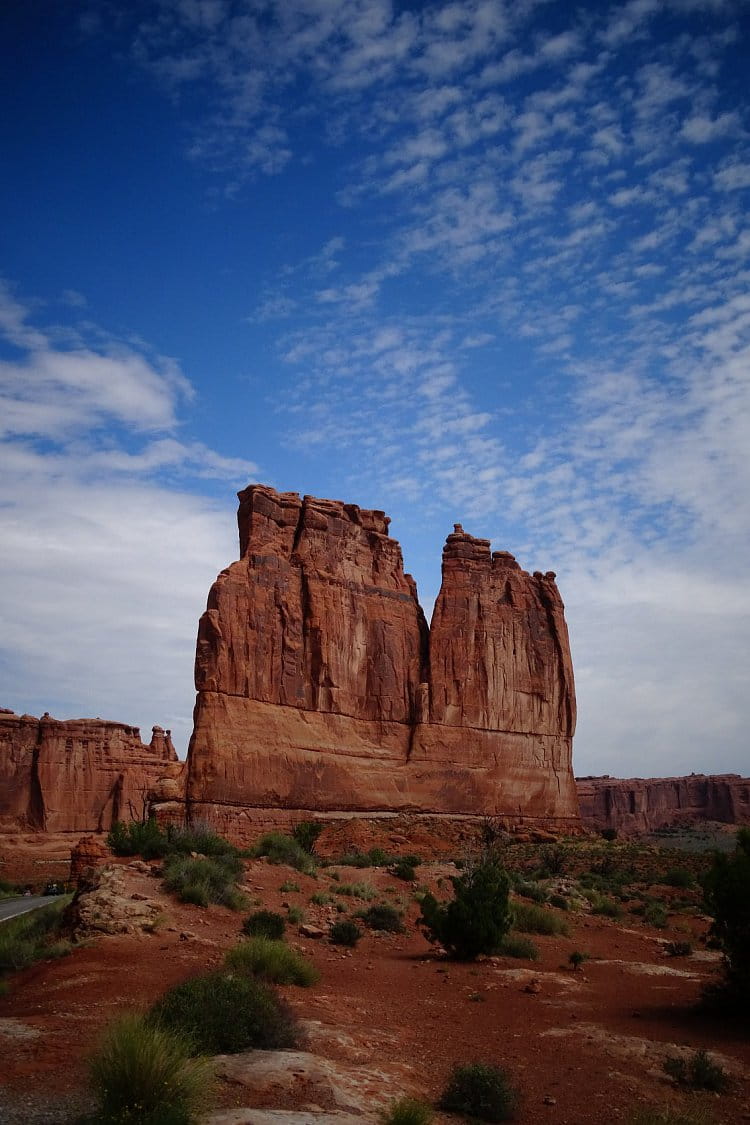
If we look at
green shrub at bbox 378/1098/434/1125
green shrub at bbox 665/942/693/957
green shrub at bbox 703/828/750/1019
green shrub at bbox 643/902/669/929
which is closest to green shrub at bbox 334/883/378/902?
green shrub at bbox 665/942/693/957

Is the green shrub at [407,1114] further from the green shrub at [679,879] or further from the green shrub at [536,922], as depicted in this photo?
the green shrub at [679,879]

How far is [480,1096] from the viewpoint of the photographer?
25.2 ft

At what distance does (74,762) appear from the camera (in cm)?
6712

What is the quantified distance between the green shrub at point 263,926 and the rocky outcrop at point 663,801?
9615cm

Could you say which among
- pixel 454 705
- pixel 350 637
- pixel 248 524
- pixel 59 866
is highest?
pixel 248 524

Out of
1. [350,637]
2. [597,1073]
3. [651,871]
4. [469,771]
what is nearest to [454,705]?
[469,771]

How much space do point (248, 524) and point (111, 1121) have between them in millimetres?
45926

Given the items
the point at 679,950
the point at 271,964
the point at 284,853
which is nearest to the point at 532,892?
the point at 679,950

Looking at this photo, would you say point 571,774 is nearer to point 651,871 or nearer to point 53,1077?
point 651,871

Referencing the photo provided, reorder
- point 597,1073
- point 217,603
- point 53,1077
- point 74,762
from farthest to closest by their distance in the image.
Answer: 1. point 74,762
2. point 217,603
3. point 597,1073
4. point 53,1077

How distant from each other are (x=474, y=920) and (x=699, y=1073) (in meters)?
7.36

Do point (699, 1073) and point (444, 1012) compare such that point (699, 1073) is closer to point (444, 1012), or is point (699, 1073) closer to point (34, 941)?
point (444, 1012)

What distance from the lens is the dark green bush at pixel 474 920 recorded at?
15.7 meters

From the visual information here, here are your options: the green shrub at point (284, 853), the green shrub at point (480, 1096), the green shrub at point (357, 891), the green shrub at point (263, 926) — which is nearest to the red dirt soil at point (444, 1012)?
the green shrub at point (480, 1096)
